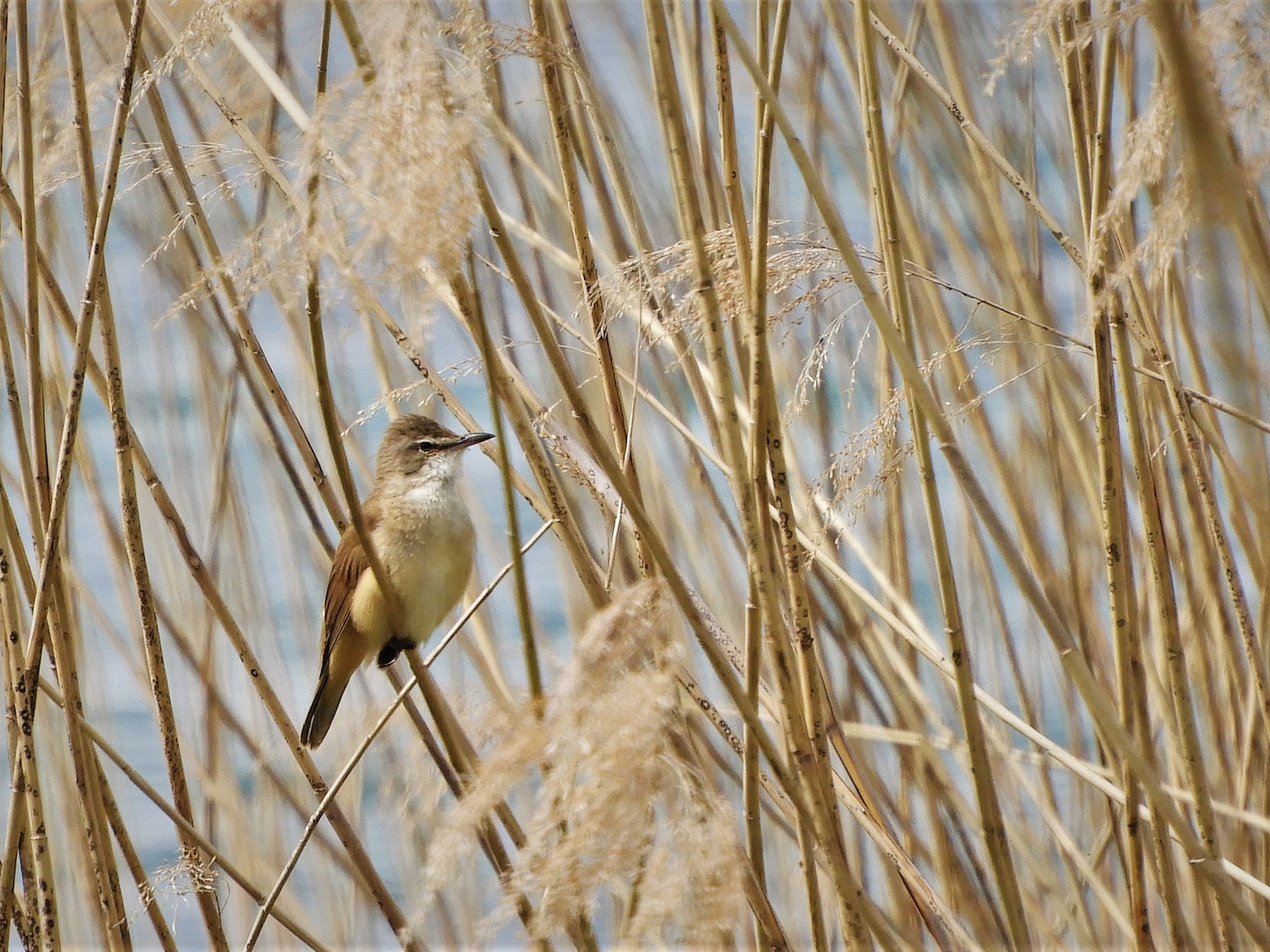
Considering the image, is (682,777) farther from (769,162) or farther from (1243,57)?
(1243,57)

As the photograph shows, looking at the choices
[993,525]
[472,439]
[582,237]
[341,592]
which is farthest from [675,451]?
[993,525]

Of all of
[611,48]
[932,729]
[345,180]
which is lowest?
[932,729]

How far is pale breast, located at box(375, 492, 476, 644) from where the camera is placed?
2.04 meters

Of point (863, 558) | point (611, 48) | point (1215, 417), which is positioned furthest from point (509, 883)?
point (611, 48)

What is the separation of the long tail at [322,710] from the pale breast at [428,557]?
0.19 meters

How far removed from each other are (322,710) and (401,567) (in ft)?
1.00

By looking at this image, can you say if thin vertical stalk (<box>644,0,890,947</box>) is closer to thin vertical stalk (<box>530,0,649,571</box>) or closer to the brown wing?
thin vertical stalk (<box>530,0,649,571</box>)

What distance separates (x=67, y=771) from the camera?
7.75 feet

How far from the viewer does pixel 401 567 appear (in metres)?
2.06

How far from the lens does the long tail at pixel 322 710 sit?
2049mm

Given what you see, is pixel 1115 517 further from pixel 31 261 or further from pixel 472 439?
pixel 31 261

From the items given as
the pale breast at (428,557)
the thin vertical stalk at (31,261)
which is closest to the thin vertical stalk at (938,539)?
the thin vertical stalk at (31,261)

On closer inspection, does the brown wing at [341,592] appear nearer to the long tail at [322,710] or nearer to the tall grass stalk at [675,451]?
the long tail at [322,710]

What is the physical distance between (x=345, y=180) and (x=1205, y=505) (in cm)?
116
